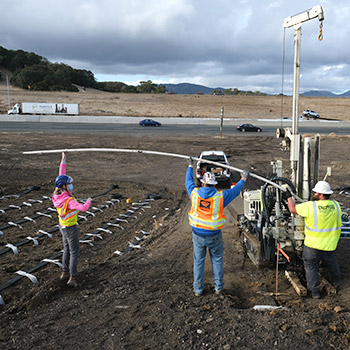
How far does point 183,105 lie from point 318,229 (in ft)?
215

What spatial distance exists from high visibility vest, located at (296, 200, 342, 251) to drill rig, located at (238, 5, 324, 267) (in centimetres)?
50

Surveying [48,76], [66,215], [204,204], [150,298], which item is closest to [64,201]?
[66,215]

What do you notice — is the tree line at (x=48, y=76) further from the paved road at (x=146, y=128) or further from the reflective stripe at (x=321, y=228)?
the reflective stripe at (x=321, y=228)

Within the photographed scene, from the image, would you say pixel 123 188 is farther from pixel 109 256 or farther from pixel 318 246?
pixel 318 246

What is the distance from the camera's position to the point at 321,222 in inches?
233

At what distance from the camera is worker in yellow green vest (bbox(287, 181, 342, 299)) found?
5.91 metres

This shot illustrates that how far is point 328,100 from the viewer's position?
7588 cm

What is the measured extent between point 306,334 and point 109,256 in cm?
468

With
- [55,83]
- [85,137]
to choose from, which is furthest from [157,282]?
[55,83]

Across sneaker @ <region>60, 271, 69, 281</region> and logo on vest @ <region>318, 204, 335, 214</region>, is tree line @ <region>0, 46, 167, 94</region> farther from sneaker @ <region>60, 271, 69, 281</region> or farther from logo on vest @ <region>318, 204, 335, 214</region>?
logo on vest @ <region>318, 204, 335, 214</region>

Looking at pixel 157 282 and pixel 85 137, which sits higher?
pixel 85 137

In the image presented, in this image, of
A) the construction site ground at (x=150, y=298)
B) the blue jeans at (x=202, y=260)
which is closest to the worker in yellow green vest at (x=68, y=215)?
the construction site ground at (x=150, y=298)

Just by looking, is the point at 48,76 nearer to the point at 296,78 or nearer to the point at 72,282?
the point at 296,78

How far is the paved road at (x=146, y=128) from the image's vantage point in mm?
39312
